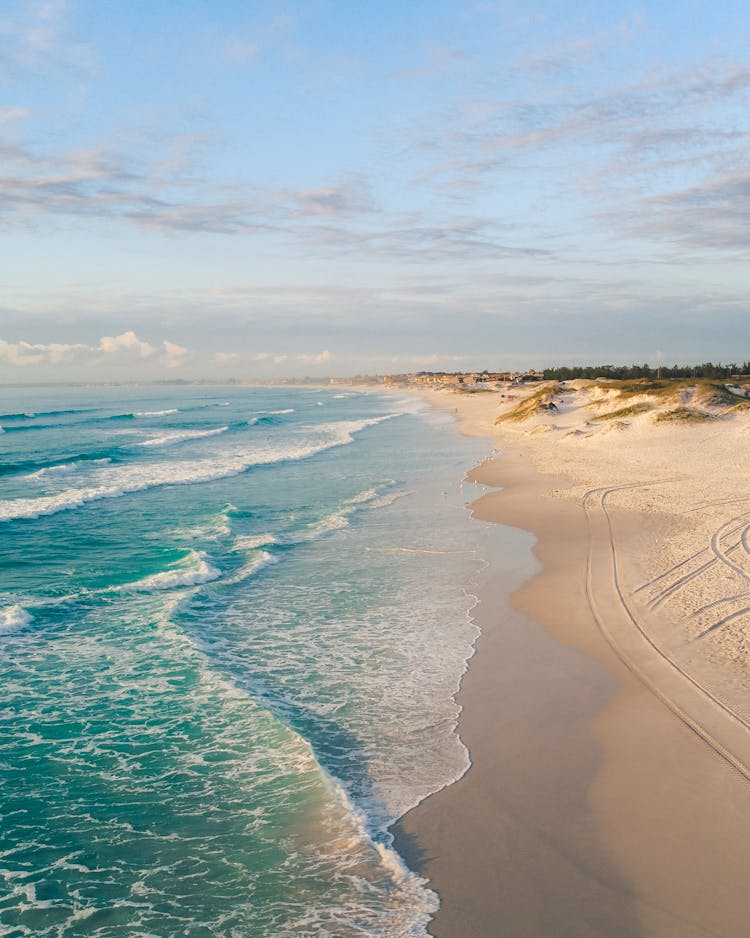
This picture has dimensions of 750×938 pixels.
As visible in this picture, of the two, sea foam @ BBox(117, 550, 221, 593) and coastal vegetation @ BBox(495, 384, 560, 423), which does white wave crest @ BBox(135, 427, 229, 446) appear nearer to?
coastal vegetation @ BBox(495, 384, 560, 423)

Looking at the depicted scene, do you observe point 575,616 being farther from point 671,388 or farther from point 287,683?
point 671,388

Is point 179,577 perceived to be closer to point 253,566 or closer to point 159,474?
point 253,566

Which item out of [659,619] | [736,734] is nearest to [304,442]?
[659,619]

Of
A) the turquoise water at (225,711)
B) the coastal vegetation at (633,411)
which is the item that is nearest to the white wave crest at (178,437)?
the turquoise water at (225,711)

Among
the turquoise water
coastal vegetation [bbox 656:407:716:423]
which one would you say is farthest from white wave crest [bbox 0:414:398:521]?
coastal vegetation [bbox 656:407:716:423]

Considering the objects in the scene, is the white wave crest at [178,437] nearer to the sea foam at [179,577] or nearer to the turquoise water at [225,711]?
the turquoise water at [225,711]
